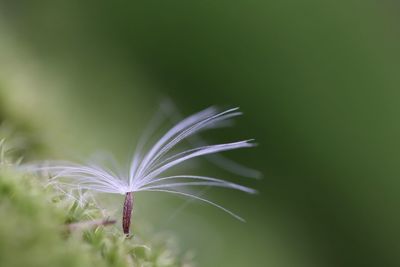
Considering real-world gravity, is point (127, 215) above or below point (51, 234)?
above

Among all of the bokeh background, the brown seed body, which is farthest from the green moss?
the bokeh background

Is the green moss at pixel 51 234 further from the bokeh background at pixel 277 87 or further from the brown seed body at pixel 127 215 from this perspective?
the bokeh background at pixel 277 87

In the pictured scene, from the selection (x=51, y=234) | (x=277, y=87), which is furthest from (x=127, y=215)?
(x=277, y=87)

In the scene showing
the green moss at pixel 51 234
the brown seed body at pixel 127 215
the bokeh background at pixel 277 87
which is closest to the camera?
the green moss at pixel 51 234

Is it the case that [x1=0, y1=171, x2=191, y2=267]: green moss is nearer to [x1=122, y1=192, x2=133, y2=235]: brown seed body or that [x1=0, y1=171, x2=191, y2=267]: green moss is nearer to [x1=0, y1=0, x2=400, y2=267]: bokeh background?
→ [x1=122, y1=192, x2=133, y2=235]: brown seed body

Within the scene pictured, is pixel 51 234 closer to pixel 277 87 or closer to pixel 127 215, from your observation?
pixel 127 215

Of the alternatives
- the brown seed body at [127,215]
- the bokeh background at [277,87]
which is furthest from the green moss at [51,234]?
the bokeh background at [277,87]

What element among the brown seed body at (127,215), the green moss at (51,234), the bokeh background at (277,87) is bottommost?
the green moss at (51,234)

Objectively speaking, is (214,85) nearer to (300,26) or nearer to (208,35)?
(208,35)

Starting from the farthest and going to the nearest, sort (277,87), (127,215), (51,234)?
(277,87) → (127,215) → (51,234)
